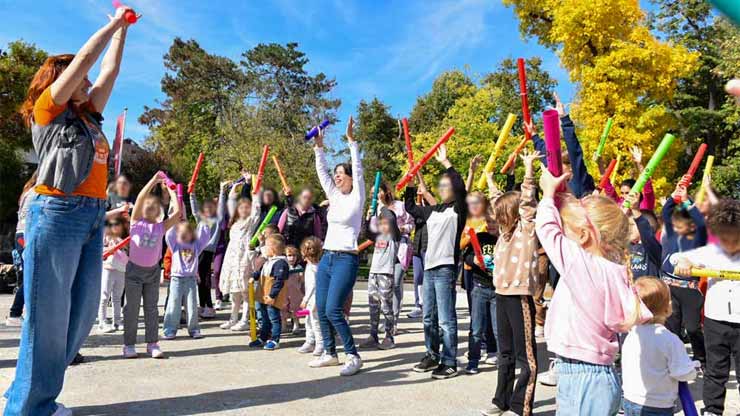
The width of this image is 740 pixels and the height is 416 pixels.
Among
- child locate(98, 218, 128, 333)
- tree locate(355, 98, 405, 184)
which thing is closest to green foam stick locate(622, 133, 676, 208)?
child locate(98, 218, 128, 333)

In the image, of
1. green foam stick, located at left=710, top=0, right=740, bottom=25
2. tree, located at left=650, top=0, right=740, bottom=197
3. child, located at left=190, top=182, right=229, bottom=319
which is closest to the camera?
green foam stick, located at left=710, top=0, right=740, bottom=25

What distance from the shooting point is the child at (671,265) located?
550 cm

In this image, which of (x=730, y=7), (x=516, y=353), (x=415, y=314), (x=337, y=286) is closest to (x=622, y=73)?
(x=415, y=314)

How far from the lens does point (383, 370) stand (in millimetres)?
5949

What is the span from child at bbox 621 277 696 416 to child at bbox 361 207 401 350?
164 inches

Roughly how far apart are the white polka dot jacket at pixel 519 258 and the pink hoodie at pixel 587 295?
1.31 meters

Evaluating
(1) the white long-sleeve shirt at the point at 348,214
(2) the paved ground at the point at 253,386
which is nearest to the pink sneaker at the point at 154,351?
(2) the paved ground at the point at 253,386

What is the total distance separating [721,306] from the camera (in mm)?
4484

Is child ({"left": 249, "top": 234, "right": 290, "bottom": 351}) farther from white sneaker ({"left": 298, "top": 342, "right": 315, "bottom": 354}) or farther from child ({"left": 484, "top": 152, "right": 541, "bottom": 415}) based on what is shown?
child ({"left": 484, "top": 152, "right": 541, "bottom": 415})

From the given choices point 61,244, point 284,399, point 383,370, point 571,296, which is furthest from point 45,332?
point 383,370

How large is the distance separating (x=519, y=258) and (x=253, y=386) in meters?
2.47

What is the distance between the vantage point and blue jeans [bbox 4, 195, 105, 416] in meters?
3.26

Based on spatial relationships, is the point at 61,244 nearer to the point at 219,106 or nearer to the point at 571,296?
the point at 571,296

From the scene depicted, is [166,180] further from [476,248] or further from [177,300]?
[476,248]
